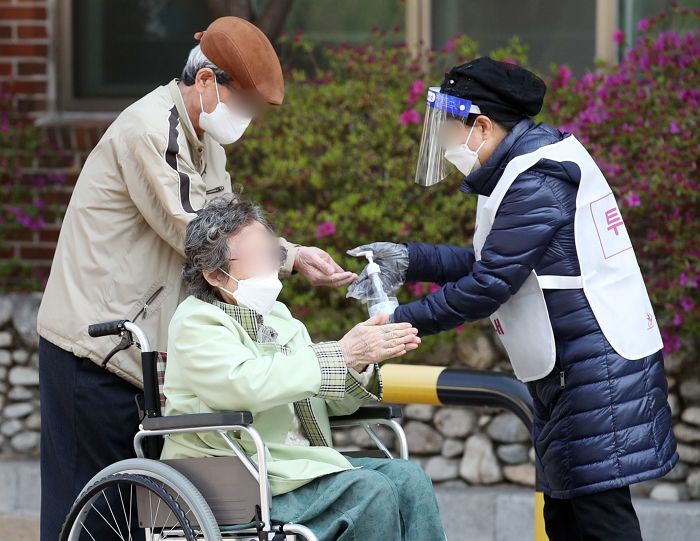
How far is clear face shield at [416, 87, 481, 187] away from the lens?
148 inches

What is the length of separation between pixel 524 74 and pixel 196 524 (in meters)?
1.54

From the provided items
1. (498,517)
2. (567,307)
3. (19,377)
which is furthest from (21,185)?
(567,307)

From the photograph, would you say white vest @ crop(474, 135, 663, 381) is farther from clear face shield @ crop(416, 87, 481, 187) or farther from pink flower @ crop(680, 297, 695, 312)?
pink flower @ crop(680, 297, 695, 312)

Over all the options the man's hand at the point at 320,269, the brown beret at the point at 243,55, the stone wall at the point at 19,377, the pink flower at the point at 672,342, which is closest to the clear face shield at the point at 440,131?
the man's hand at the point at 320,269

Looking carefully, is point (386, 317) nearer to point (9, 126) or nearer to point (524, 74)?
point (524, 74)

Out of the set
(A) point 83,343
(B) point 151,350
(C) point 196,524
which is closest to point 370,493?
(C) point 196,524

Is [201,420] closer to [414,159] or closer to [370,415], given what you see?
[370,415]

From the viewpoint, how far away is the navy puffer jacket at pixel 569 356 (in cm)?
358

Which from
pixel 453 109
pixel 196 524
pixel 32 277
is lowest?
pixel 32 277

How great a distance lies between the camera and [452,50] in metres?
6.21

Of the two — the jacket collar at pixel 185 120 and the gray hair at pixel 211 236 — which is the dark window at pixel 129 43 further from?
the gray hair at pixel 211 236

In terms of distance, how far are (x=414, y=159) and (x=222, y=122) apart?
77.6 inches

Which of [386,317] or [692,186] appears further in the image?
[692,186]

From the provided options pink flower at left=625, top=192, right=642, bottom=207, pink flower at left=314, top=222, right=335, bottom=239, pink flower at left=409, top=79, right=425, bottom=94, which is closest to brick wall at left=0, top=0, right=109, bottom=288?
pink flower at left=314, top=222, right=335, bottom=239
